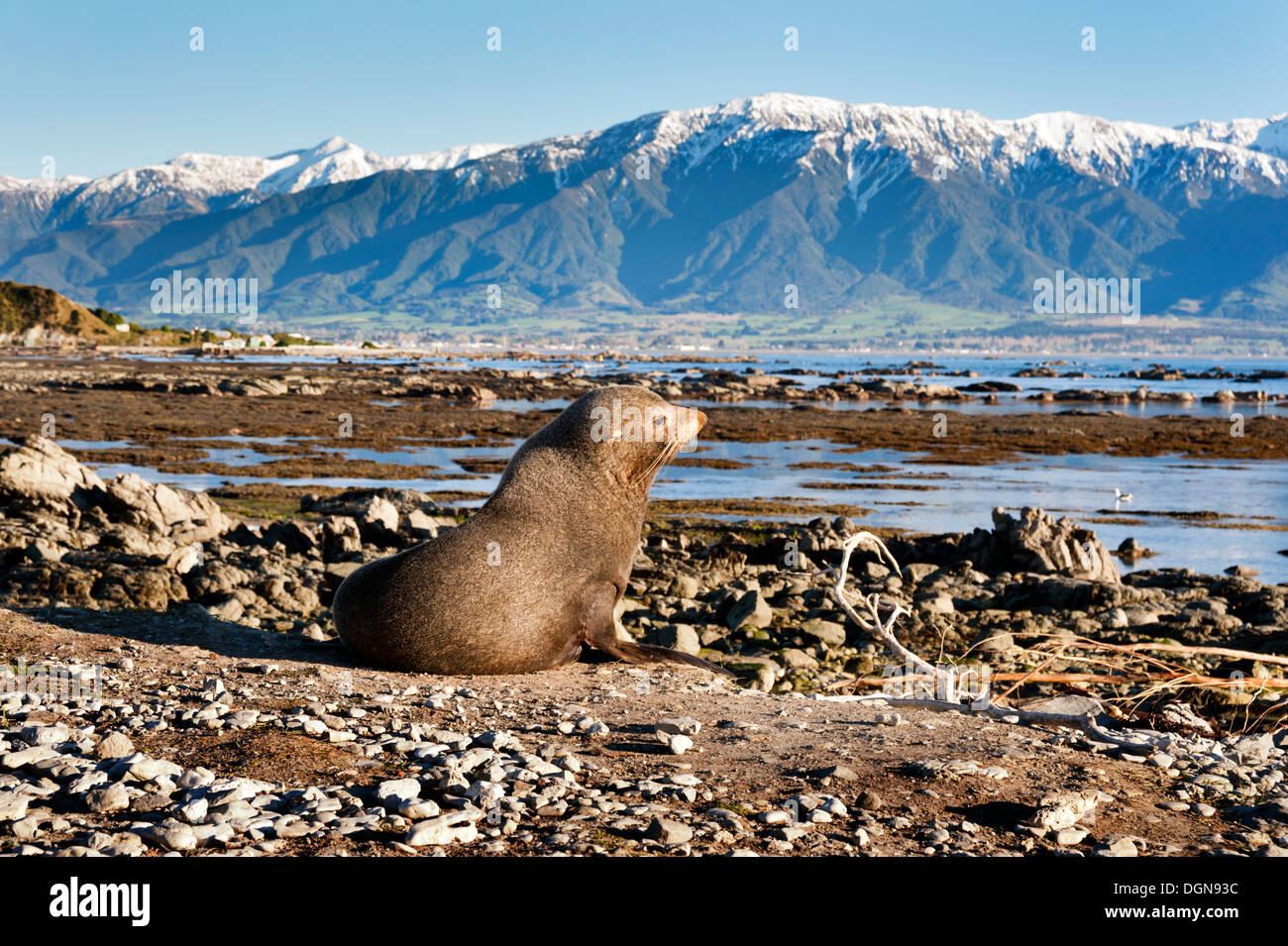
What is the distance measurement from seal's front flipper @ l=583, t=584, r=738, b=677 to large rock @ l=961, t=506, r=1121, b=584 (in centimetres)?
982

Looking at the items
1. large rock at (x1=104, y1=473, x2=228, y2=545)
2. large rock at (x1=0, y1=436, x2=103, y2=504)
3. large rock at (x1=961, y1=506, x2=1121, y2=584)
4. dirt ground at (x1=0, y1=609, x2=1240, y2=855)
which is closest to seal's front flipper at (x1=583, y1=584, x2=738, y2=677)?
dirt ground at (x1=0, y1=609, x2=1240, y2=855)

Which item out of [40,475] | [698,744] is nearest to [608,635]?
[698,744]

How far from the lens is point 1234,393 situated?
8138cm

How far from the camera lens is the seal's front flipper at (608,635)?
9.66 metres

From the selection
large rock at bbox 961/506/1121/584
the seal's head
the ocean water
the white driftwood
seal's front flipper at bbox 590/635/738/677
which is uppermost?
the seal's head

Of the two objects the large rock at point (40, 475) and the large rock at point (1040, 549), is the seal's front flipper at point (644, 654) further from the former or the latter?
the large rock at point (40, 475)

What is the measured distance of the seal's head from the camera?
9.98 metres

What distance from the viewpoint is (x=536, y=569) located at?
9.32 meters

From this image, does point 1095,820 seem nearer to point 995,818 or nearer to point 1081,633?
point 995,818

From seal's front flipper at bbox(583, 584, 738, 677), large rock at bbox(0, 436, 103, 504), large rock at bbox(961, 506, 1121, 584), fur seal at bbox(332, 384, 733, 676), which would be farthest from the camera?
large rock at bbox(0, 436, 103, 504)

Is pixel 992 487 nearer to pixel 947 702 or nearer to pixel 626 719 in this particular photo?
pixel 947 702

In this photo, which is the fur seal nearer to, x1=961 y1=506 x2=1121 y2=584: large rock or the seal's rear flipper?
the seal's rear flipper

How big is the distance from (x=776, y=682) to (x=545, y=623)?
2.67 m
